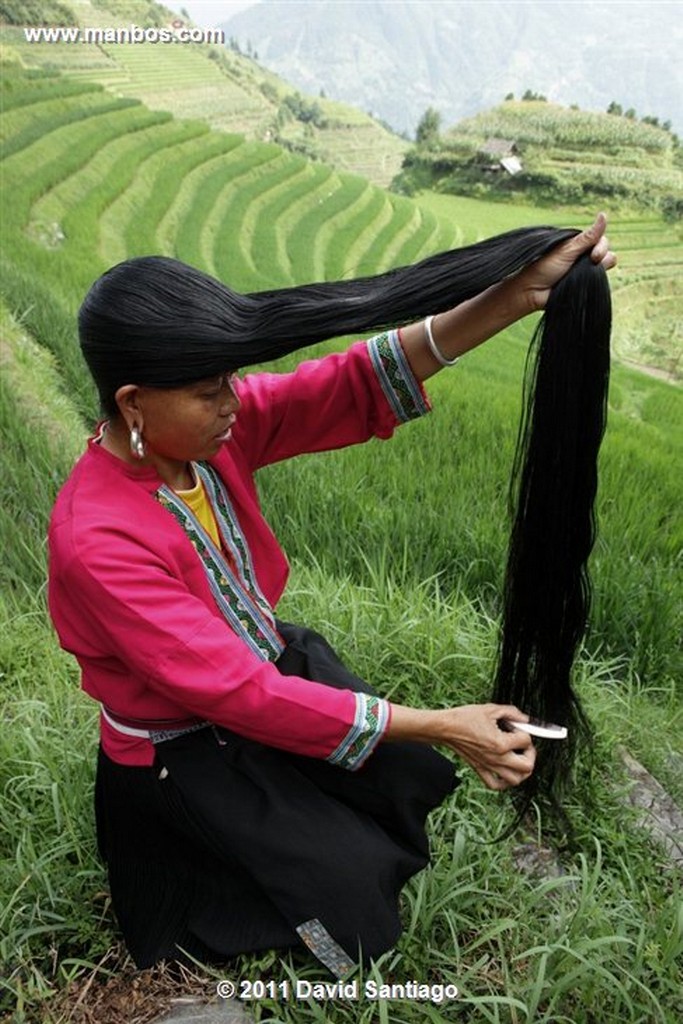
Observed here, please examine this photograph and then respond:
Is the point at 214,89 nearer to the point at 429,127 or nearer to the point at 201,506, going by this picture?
the point at 429,127

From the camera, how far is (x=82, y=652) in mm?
1280

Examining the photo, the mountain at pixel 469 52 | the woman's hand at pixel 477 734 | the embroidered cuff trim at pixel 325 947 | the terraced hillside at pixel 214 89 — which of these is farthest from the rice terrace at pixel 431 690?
the mountain at pixel 469 52

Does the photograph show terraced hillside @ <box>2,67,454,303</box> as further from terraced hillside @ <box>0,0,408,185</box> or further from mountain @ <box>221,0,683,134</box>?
mountain @ <box>221,0,683,134</box>

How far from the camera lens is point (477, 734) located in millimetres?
1222

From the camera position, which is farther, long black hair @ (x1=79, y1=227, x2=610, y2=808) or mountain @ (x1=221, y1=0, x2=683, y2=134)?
mountain @ (x1=221, y1=0, x2=683, y2=134)

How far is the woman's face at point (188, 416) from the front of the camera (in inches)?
45.5

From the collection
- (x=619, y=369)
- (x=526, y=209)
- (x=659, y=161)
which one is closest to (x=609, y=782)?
(x=619, y=369)

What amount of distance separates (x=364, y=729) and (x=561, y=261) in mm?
747

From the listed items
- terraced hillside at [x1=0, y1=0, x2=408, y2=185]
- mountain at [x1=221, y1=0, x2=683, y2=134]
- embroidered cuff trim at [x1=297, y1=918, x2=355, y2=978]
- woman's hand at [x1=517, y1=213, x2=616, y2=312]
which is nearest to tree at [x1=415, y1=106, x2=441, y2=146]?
mountain at [x1=221, y1=0, x2=683, y2=134]

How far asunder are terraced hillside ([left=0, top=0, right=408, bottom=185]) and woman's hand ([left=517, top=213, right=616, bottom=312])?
12888mm

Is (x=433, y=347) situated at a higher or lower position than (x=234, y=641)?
higher

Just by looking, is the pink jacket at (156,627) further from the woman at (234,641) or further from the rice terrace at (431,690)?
the rice terrace at (431,690)

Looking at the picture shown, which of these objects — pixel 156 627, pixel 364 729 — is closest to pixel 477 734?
pixel 364 729

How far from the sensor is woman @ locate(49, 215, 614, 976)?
114 cm
